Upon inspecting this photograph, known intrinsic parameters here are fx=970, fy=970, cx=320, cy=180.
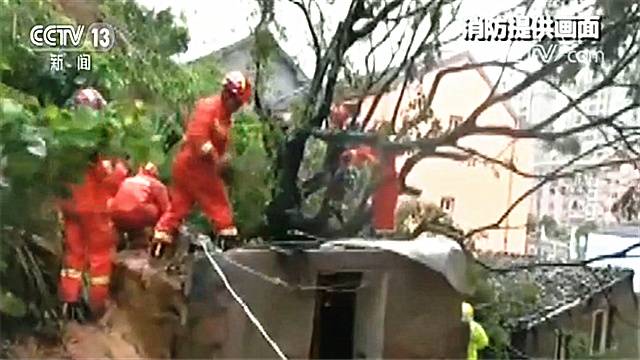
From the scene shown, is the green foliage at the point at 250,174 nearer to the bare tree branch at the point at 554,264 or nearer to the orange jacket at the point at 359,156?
the orange jacket at the point at 359,156

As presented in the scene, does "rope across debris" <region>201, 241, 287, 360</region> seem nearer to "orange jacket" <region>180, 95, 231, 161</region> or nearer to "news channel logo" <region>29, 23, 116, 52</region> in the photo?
"orange jacket" <region>180, 95, 231, 161</region>

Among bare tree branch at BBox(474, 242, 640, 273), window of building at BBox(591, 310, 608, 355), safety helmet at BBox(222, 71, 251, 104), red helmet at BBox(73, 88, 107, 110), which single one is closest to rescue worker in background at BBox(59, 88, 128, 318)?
red helmet at BBox(73, 88, 107, 110)

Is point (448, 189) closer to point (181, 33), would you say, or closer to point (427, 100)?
point (427, 100)

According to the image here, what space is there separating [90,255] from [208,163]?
0.42ft

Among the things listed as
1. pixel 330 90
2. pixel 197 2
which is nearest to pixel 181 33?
pixel 197 2

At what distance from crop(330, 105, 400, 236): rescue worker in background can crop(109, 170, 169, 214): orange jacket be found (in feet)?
0.53

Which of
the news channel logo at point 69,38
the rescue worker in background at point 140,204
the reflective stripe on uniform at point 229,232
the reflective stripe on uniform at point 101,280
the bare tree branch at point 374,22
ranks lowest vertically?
the reflective stripe on uniform at point 101,280

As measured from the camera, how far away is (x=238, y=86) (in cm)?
84

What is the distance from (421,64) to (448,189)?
114mm

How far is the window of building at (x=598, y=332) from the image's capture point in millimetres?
874

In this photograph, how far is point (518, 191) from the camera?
2.84ft

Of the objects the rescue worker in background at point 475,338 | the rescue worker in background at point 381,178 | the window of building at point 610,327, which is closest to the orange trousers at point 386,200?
the rescue worker in background at point 381,178

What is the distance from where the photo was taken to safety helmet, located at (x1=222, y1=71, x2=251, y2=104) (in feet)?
2.76

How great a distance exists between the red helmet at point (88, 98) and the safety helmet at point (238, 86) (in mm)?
109
